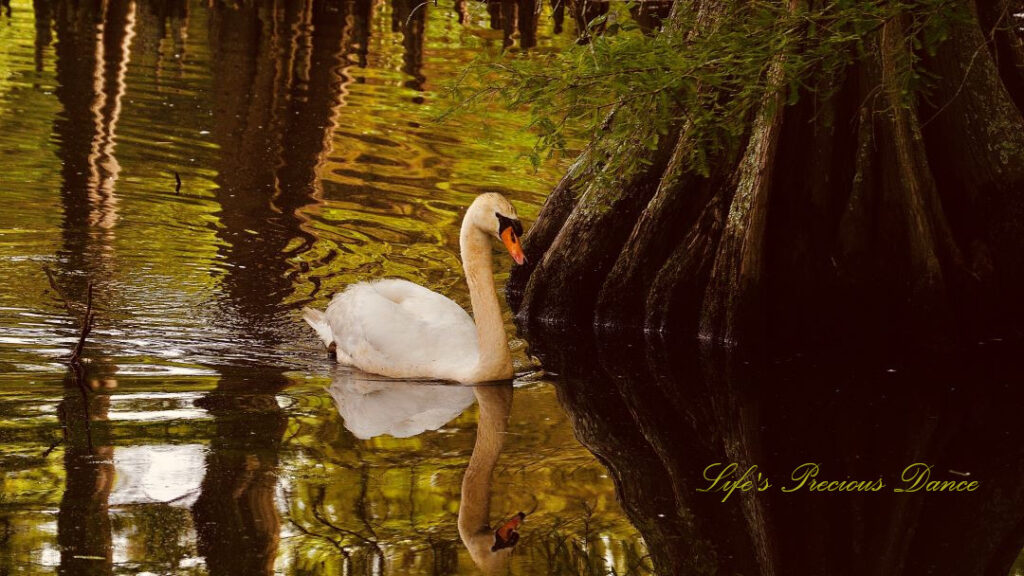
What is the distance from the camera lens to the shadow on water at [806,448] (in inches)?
235

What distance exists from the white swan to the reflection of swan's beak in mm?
2198

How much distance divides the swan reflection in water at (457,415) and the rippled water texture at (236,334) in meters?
0.03

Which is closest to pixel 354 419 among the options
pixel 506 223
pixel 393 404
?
pixel 393 404

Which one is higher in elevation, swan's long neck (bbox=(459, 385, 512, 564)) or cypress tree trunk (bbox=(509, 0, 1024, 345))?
cypress tree trunk (bbox=(509, 0, 1024, 345))

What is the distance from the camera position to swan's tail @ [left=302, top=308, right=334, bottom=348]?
8812 millimetres

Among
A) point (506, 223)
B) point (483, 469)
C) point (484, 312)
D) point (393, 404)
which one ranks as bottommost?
point (393, 404)

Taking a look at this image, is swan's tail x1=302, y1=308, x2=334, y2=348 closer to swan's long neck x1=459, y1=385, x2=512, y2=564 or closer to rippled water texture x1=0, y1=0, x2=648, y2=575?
rippled water texture x1=0, y1=0, x2=648, y2=575

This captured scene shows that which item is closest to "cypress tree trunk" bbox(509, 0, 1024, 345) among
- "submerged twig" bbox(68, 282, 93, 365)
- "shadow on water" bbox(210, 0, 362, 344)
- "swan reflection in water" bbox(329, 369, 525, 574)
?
"swan reflection in water" bbox(329, 369, 525, 574)

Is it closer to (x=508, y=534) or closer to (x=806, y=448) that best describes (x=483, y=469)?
(x=508, y=534)

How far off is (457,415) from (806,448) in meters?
1.86

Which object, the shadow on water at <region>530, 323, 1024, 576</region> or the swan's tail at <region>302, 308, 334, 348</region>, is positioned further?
the swan's tail at <region>302, 308, 334, 348</region>

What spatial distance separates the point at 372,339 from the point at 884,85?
354 cm

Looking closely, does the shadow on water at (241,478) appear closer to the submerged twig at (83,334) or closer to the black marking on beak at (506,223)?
the submerged twig at (83,334)

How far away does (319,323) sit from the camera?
9000 millimetres
